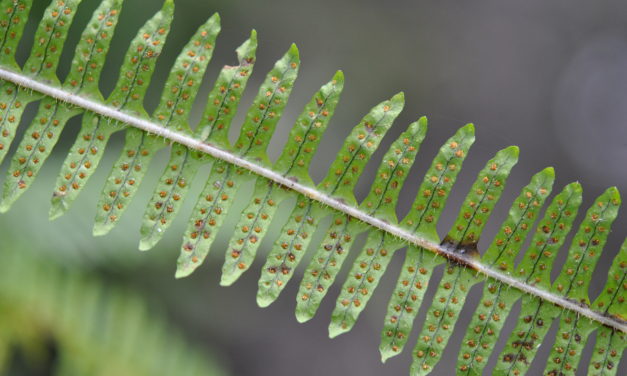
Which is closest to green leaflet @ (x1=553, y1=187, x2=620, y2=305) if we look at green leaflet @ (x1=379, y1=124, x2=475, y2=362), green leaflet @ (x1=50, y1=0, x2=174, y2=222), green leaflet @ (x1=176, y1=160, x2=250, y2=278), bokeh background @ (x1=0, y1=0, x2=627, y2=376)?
green leaflet @ (x1=379, y1=124, x2=475, y2=362)

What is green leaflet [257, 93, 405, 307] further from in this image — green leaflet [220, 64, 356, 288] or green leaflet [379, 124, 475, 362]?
green leaflet [379, 124, 475, 362]

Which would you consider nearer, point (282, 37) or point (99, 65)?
point (99, 65)

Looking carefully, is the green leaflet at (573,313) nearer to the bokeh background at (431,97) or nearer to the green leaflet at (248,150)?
the green leaflet at (248,150)

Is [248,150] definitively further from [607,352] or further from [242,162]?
[607,352]

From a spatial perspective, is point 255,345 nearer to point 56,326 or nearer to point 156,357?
point 156,357

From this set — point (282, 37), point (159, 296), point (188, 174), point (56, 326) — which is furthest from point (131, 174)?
point (282, 37)

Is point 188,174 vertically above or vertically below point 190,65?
below

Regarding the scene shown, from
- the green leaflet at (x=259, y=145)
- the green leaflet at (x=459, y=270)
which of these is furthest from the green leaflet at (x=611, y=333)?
the green leaflet at (x=259, y=145)
